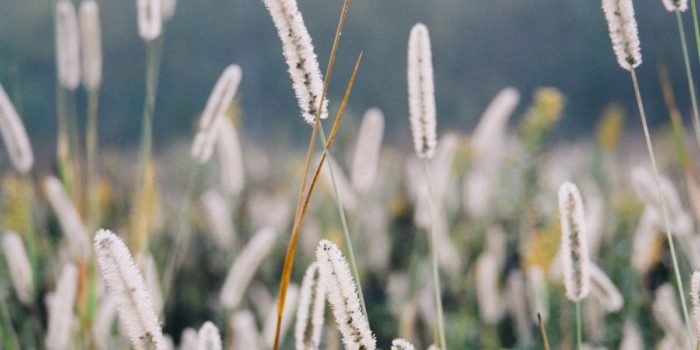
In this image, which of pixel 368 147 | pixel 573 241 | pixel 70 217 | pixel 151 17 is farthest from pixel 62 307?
pixel 573 241

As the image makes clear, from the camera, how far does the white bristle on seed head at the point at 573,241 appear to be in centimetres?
61

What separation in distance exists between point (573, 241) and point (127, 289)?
0.35 m

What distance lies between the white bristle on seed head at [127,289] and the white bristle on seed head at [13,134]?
488mm

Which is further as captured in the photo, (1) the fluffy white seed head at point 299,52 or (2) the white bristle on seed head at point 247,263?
(2) the white bristle on seed head at point 247,263

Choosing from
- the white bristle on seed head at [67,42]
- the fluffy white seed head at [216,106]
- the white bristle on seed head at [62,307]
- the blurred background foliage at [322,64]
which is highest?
the blurred background foliage at [322,64]

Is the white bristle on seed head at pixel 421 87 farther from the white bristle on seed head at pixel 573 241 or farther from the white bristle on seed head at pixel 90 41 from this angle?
the white bristle on seed head at pixel 90 41

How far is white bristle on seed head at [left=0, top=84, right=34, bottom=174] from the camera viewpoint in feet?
2.83

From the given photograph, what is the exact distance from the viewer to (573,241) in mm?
625

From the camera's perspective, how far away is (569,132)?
351 centimetres

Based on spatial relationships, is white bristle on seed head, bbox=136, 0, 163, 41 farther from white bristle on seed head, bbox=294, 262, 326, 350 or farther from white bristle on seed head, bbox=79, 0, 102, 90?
white bristle on seed head, bbox=294, 262, 326, 350

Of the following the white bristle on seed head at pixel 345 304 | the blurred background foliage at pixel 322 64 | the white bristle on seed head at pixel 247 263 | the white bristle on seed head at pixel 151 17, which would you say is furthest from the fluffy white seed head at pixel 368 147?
the blurred background foliage at pixel 322 64

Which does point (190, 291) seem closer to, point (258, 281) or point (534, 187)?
point (258, 281)

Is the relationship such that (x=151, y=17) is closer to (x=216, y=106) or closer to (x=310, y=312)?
(x=216, y=106)

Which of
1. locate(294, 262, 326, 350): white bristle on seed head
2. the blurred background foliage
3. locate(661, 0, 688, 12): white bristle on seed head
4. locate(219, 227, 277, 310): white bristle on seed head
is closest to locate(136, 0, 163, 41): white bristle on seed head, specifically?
locate(219, 227, 277, 310): white bristle on seed head
